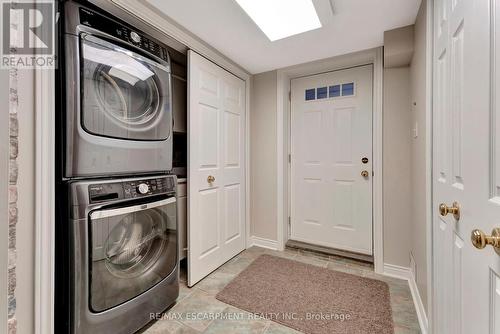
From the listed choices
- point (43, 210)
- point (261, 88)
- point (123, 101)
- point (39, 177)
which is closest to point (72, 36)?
point (123, 101)

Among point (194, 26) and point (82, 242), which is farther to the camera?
point (194, 26)

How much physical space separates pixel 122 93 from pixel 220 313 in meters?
1.59

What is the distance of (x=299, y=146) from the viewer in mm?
2686

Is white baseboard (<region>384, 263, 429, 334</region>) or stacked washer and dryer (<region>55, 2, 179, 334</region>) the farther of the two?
white baseboard (<region>384, 263, 429, 334</region>)

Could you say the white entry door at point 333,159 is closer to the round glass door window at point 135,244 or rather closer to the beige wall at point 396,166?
the beige wall at point 396,166

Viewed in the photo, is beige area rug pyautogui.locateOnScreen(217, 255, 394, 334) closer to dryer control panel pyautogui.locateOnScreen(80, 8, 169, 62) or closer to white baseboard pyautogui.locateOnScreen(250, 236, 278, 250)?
white baseboard pyautogui.locateOnScreen(250, 236, 278, 250)

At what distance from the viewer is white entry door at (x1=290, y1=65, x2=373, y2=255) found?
2330 mm

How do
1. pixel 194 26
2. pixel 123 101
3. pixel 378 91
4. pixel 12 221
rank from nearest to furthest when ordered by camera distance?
pixel 12 221, pixel 123 101, pixel 194 26, pixel 378 91

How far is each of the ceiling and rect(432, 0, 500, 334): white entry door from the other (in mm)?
513

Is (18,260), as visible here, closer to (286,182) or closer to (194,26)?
(194,26)

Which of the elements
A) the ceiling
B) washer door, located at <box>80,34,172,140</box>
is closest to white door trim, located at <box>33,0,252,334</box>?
washer door, located at <box>80,34,172,140</box>

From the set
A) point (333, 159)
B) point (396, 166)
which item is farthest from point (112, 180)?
point (396, 166)

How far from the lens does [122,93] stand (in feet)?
4.30

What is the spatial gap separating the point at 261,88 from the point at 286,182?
3.95 ft
